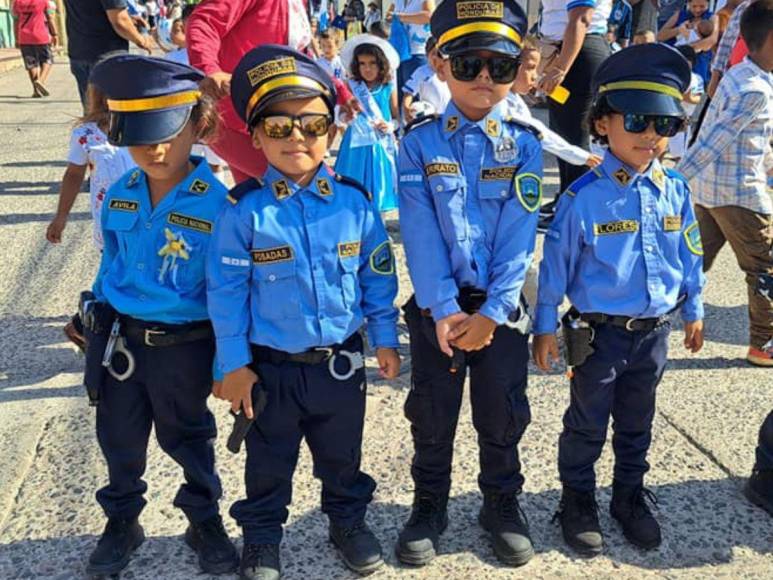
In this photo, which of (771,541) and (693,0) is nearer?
(771,541)

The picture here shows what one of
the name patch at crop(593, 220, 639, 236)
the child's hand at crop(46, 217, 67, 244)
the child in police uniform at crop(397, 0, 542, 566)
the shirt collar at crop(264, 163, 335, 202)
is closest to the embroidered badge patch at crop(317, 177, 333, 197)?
the shirt collar at crop(264, 163, 335, 202)

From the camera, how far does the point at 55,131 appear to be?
10.1 meters

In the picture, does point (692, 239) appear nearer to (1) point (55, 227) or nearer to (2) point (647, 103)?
(2) point (647, 103)

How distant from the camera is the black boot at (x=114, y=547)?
7.57 ft

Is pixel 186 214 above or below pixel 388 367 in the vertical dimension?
above

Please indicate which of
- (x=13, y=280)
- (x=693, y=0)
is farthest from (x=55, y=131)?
(x=693, y=0)

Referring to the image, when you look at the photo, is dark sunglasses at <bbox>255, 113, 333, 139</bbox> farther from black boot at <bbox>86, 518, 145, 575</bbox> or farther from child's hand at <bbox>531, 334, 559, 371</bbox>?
black boot at <bbox>86, 518, 145, 575</bbox>

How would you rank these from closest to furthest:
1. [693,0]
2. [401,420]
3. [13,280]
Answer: [401,420], [13,280], [693,0]

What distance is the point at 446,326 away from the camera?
7.22 feet

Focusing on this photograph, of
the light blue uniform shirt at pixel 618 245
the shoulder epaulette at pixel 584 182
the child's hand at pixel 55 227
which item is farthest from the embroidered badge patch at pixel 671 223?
the child's hand at pixel 55 227

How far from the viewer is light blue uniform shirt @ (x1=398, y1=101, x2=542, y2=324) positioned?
2.21m

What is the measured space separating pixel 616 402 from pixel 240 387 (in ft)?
4.19

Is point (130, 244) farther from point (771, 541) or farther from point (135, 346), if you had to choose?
point (771, 541)

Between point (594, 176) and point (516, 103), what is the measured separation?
2043 millimetres
